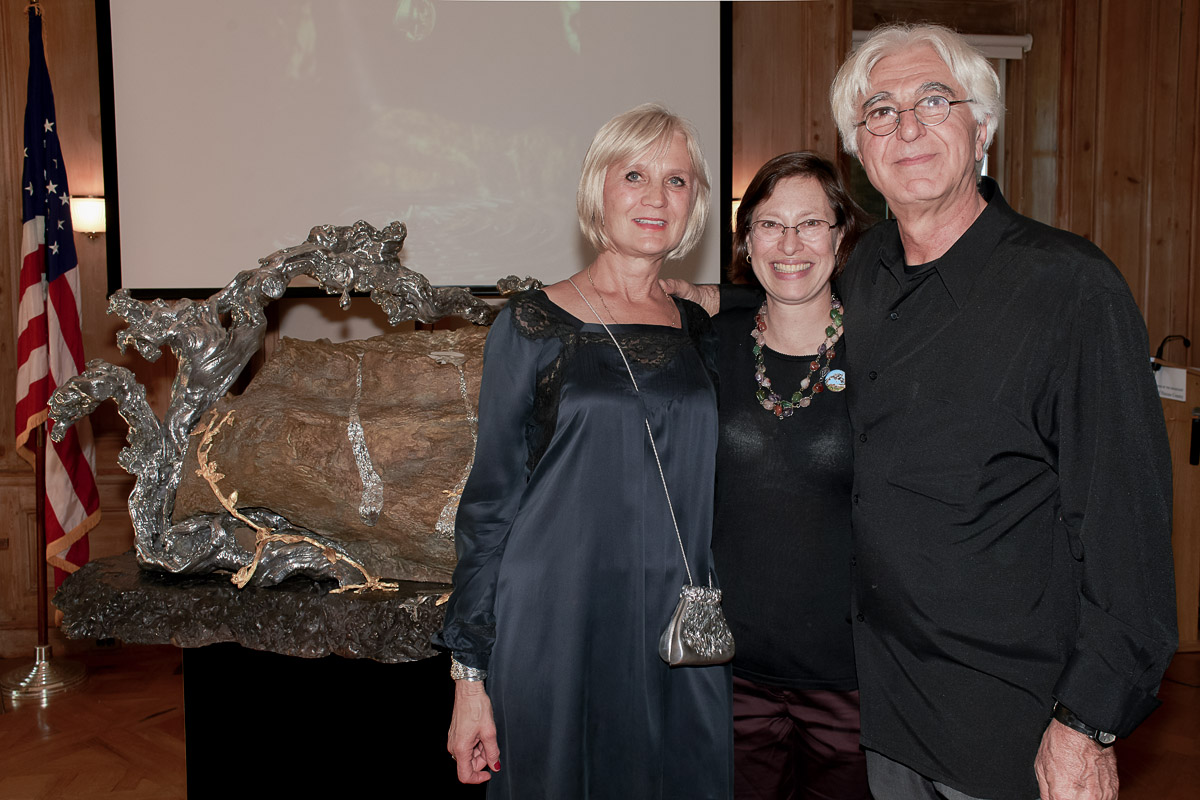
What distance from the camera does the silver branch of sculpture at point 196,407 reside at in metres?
2.35

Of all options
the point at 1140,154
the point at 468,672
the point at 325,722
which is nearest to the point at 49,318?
the point at 325,722

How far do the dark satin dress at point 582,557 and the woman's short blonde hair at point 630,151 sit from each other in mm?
205

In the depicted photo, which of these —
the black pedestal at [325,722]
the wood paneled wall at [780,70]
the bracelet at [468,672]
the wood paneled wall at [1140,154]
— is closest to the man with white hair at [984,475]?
the bracelet at [468,672]

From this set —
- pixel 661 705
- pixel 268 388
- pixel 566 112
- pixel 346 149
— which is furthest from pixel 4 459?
pixel 661 705

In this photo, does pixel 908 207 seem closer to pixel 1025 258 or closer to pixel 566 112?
pixel 1025 258

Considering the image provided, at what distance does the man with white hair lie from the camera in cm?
114

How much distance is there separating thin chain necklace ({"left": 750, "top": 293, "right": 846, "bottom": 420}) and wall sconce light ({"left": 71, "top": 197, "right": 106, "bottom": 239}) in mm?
3567

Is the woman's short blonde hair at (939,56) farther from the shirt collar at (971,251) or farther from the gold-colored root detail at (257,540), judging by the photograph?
the gold-colored root detail at (257,540)

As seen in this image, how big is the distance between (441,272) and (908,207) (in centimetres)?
317

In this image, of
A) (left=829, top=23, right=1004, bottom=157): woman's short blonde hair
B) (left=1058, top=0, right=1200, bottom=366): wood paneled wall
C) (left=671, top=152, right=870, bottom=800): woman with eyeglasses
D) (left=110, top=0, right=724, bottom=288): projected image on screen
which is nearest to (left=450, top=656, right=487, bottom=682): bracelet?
(left=671, top=152, right=870, bottom=800): woman with eyeglasses

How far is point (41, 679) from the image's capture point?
3.71 metres

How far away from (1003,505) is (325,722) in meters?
1.83

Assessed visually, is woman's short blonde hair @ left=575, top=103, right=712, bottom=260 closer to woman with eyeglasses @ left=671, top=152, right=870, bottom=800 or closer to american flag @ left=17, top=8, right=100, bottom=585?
woman with eyeglasses @ left=671, top=152, right=870, bottom=800

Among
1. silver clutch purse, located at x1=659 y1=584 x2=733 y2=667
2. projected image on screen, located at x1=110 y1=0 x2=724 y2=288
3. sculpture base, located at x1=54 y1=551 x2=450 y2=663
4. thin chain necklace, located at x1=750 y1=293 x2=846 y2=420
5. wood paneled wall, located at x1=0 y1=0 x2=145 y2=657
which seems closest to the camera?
silver clutch purse, located at x1=659 y1=584 x2=733 y2=667
